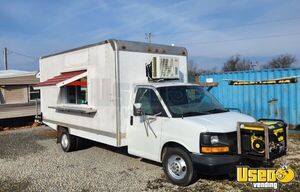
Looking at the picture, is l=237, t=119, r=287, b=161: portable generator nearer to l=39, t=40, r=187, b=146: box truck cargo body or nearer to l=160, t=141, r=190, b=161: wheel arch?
l=160, t=141, r=190, b=161: wheel arch

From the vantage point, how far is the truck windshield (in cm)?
678

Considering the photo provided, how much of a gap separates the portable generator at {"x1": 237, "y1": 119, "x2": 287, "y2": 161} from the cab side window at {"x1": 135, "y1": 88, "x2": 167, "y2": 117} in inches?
64.5

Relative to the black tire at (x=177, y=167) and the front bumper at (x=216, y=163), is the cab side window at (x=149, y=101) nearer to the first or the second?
the black tire at (x=177, y=167)

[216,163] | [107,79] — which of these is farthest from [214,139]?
[107,79]

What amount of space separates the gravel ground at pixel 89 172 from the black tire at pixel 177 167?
0.50ft

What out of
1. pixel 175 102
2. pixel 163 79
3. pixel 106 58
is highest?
pixel 106 58

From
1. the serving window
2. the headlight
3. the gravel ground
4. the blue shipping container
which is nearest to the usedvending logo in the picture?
the headlight

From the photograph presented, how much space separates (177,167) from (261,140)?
67.3 inches

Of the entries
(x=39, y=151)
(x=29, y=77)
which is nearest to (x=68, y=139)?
(x=39, y=151)

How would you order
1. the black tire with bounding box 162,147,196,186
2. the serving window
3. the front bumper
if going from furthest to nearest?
the serving window → the black tire with bounding box 162,147,196,186 → the front bumper

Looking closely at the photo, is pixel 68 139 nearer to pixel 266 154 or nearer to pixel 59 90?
pixel 59 90

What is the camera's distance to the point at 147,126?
7.15 meters

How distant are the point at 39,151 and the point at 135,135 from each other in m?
4.63

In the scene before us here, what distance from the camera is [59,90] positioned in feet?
34.2
